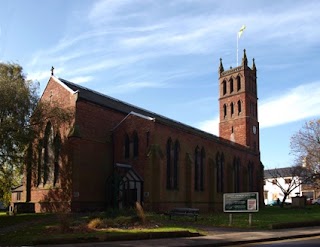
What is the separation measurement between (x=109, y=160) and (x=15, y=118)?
36.8 ft

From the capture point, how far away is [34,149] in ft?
104

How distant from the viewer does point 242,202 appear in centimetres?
2503

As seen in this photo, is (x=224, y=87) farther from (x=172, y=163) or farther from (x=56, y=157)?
(x=56, y=157)

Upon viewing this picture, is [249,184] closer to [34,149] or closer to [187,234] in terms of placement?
[34,149]

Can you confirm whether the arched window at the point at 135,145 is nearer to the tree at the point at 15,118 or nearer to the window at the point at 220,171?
the tree at the point at 15,118

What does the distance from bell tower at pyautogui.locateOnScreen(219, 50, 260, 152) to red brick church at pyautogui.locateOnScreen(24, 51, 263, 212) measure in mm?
20106

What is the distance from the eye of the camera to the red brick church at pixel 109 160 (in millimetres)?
33406

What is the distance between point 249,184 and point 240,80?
1700cm

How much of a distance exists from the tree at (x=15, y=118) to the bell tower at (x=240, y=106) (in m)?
37.5

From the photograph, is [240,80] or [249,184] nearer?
[249,184]

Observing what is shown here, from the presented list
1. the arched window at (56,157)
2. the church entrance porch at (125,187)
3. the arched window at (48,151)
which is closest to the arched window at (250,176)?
the church entrance porch at (125,187)

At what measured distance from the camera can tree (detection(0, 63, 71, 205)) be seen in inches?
1089

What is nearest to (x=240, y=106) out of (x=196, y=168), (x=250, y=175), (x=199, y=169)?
(x=250, y=175)

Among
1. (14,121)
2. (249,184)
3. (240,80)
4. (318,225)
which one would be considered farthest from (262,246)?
(240,80)
